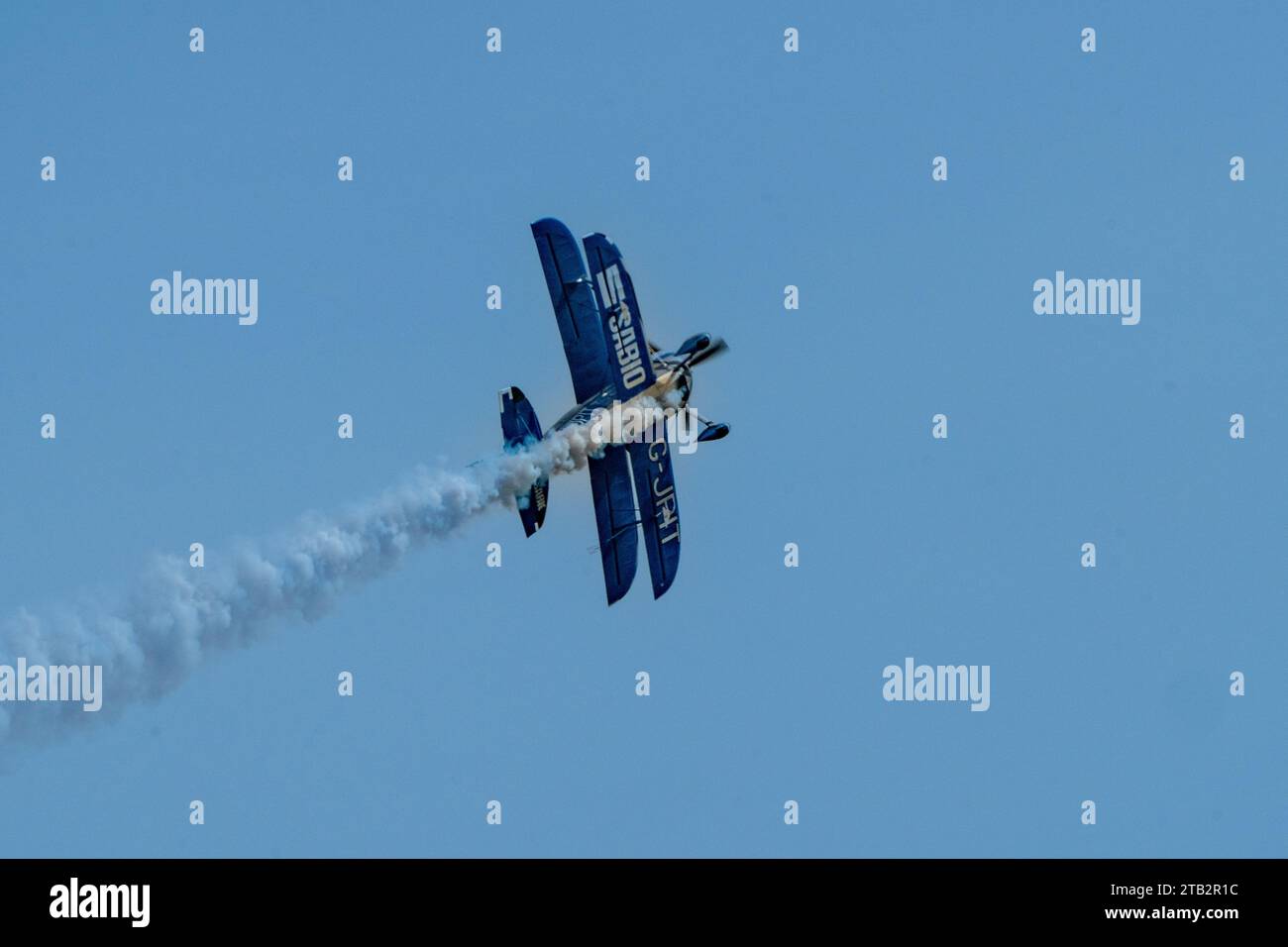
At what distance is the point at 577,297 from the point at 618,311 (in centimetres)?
156

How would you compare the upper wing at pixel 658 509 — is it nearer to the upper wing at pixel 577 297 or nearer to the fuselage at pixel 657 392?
the fuselage at pixel 657 392

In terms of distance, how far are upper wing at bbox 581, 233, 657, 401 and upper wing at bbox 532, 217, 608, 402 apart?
84cm

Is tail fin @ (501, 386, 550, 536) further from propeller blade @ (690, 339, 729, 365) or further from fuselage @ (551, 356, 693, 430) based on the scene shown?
propeller blade @ (690, 339, 729, 365)

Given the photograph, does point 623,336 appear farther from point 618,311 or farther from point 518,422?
point 518,422

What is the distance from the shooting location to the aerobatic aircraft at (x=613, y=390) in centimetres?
5016

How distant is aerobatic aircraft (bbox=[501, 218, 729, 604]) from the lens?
50.2m

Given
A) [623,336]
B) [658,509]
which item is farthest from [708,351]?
[658,509]

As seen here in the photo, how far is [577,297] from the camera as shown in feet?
168

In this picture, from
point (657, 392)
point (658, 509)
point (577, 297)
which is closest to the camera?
point (657, 392)

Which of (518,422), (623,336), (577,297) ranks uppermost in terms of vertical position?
(577,297)

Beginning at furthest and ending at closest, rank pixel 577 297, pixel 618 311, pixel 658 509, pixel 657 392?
pixel 658 509 < pixel 577 297 < pixel 657 392 < pixel 618 311
